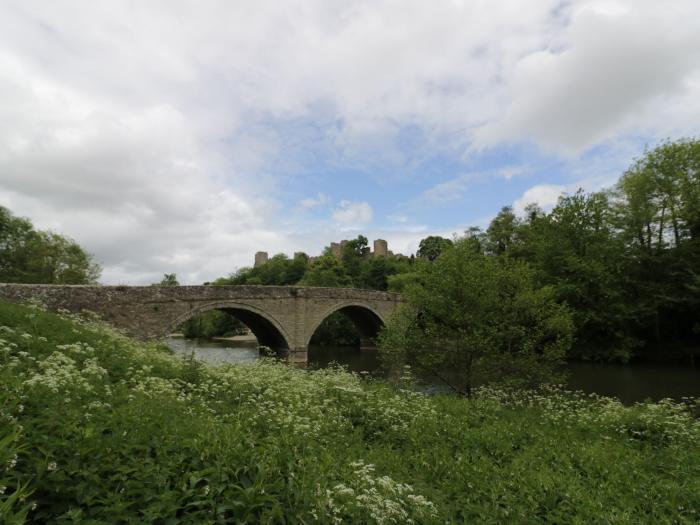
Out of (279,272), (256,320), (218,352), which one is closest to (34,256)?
(218,352)

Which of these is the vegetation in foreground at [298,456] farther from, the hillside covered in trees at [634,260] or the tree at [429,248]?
the tree at [429,248]

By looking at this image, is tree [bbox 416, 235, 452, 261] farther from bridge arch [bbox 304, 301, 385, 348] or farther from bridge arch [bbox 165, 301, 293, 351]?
bridge arch [bbox 165, 301, 293, 351]

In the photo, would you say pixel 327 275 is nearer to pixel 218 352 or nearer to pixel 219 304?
pixel 218 352

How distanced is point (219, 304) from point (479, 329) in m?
13.0

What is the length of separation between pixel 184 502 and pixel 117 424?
90cm

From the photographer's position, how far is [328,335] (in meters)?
41.8

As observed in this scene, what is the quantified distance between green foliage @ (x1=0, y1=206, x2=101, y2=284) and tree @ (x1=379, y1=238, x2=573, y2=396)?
29138mm

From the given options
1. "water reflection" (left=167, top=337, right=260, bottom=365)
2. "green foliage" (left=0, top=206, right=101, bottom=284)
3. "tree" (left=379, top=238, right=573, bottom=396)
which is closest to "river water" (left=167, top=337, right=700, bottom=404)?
"water reflection" (left=167, top=337, right=260, bottom=365)

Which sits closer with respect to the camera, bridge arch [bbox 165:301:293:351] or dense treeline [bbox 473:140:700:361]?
bridge arch [bbox 165:301:293:351]

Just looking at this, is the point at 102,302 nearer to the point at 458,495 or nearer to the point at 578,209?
the point at 458,495

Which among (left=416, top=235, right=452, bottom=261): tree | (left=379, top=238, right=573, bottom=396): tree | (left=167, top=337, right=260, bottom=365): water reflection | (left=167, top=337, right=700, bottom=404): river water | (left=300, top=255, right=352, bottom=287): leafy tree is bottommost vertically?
(left=167, top=337, right=700, bottom=404): river water

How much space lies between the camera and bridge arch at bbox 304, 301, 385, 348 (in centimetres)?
2592

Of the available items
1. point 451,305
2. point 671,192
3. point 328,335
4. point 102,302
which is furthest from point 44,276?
point 671,192

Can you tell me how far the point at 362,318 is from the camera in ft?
109
